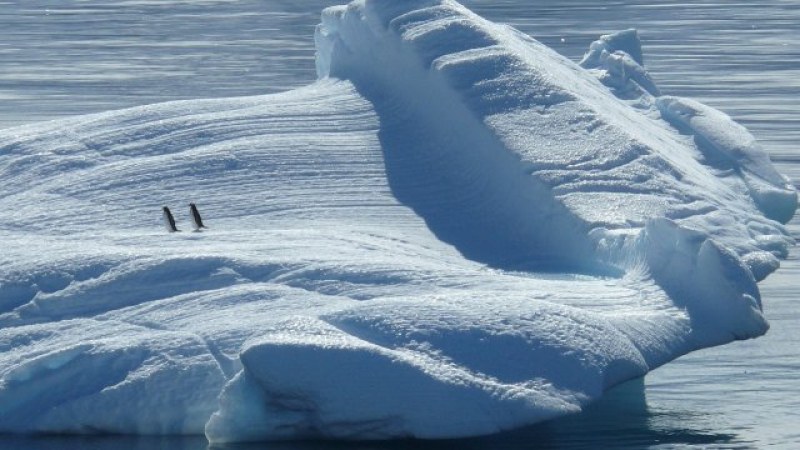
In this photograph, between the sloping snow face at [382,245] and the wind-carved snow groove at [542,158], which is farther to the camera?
the wind-carved snow groove at [542,158]

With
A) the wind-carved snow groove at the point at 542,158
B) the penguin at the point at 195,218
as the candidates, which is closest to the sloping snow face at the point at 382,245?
the wind-carved snow groove at the point at 542,158

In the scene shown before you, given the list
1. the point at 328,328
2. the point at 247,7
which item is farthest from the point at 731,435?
the point at 247,7

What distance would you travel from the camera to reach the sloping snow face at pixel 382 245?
7332 millimetres

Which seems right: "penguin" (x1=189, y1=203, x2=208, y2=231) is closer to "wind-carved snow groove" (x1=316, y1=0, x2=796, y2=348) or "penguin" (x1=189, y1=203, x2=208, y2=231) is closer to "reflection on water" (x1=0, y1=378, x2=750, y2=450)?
"wind-carved snow groove" (x1=316, y1=0, x2=796, y2=348)

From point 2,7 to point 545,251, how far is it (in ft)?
62.5

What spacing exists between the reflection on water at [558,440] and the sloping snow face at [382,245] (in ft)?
0.25

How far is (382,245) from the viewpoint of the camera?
896cm

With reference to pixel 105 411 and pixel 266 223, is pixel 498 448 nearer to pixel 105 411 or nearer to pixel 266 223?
pixel 105 411

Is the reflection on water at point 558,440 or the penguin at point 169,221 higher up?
the penguin at point 169,221

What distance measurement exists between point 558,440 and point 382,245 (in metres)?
1.82

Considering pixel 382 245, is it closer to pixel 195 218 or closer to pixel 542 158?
pixel 195 218

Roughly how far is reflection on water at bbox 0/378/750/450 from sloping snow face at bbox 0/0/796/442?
0.08 meters

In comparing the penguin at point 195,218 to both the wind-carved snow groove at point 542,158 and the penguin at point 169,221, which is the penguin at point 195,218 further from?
the wind-carved snow groove at point 542,158

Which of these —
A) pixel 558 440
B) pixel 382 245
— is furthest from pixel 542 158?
pixel 558 440
